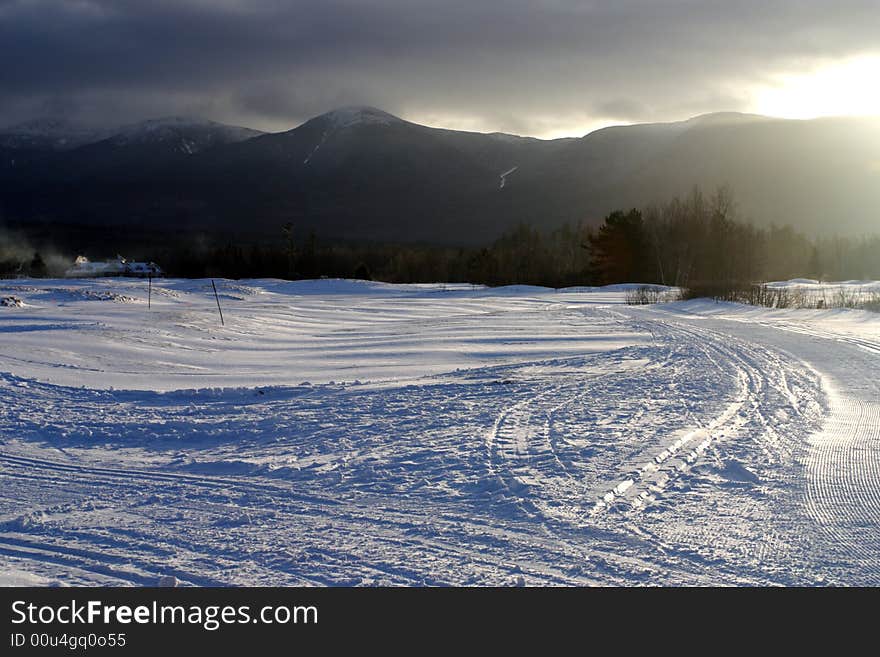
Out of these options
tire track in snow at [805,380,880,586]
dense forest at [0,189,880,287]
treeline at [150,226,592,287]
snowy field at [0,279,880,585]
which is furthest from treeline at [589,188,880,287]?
tire track in snow at [805,380,880,586]

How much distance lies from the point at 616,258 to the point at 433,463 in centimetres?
5576

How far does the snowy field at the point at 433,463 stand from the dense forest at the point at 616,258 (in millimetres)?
30394

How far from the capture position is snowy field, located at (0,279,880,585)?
16.4ft

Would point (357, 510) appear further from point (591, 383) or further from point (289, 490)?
point (591, 383)

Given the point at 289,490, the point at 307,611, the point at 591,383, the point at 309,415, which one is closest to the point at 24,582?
the point at 307,611

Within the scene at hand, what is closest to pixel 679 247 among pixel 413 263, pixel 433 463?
pixel 413 263

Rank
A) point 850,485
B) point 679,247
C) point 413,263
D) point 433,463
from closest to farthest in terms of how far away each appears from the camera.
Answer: point 850,485 → point 433,463 → point 679,247 → point 413,263

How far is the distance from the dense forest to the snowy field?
Answer: 3039 cm

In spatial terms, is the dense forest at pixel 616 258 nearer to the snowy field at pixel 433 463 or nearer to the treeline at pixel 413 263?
the treeline at pixel 413 263

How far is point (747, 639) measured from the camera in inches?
161

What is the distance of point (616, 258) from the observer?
199 feet

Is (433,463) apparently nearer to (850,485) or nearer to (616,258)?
(850,485)

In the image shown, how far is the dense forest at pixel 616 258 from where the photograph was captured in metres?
58.3

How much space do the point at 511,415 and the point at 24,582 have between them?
5955 millimetres
